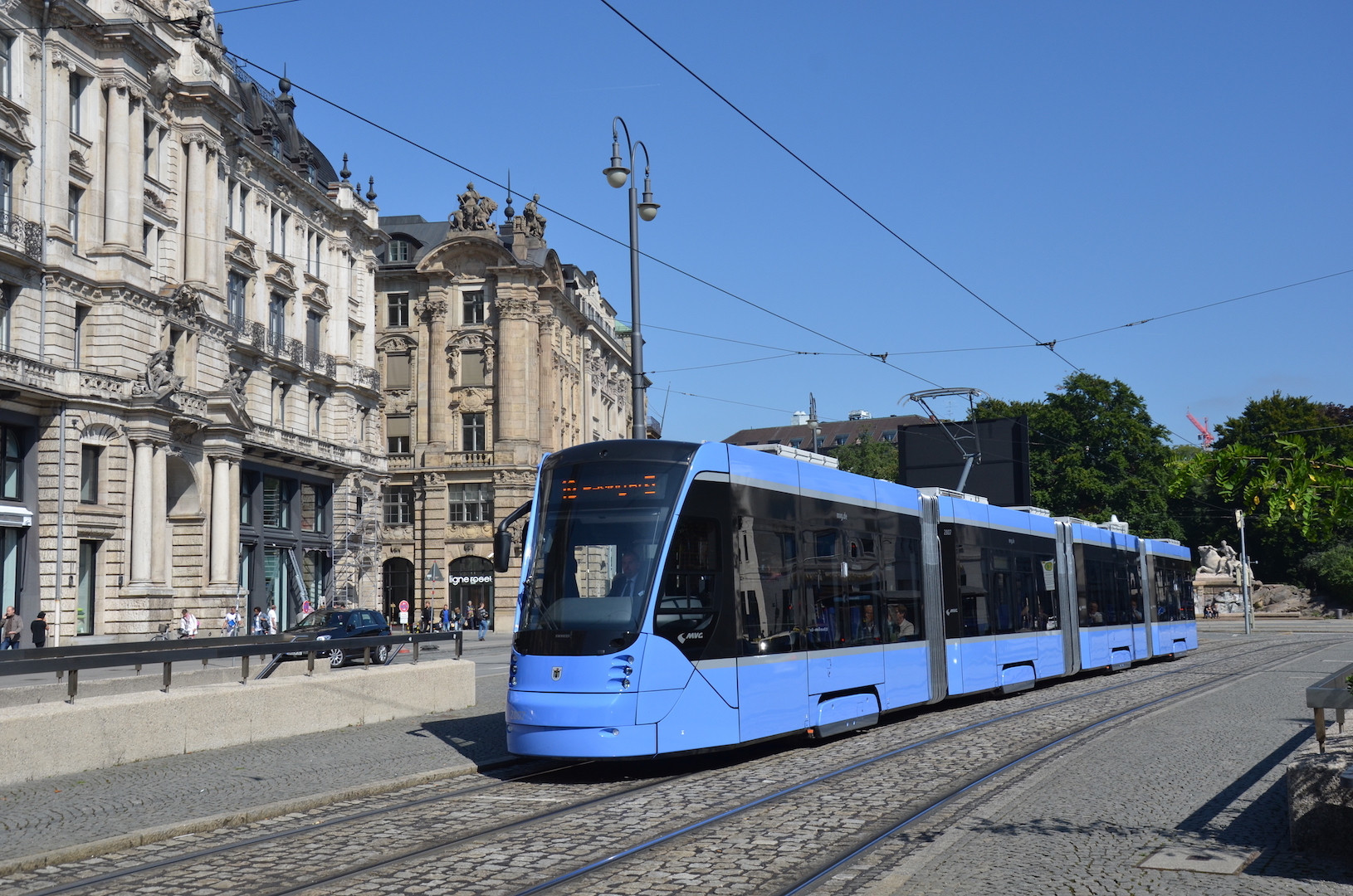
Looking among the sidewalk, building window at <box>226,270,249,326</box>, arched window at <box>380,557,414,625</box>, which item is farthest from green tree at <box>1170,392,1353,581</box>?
arched window at <box>380,557,414,625</box>

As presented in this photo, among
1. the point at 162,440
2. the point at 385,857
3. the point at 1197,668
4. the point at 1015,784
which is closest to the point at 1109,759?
the point at 1015,784

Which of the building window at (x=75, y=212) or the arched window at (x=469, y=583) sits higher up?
the building window at (x=75, y=212)

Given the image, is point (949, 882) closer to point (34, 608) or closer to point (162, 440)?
point (34, 608)

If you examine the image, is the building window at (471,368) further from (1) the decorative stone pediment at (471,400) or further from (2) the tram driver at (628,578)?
(2) the tram driver at (628,578)

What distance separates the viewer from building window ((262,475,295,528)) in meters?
47.1

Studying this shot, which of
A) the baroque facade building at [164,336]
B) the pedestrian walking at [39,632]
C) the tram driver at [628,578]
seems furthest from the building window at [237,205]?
the tram driver at [628,578]

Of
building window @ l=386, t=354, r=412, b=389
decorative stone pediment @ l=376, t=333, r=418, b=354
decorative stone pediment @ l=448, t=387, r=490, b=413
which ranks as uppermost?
→ decorative stone pediment @ l=376, t=333, r=418, b=354

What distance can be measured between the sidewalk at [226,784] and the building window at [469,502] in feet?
155

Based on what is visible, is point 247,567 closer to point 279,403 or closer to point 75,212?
point 279,403

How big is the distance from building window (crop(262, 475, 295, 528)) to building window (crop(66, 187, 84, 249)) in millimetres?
13050

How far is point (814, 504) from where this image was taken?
47.0 feet

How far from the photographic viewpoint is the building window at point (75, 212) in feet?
115

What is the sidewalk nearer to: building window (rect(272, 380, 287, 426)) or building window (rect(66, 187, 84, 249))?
building window (rect(66, 187, 84, 249))

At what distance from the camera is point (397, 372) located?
6600cm
